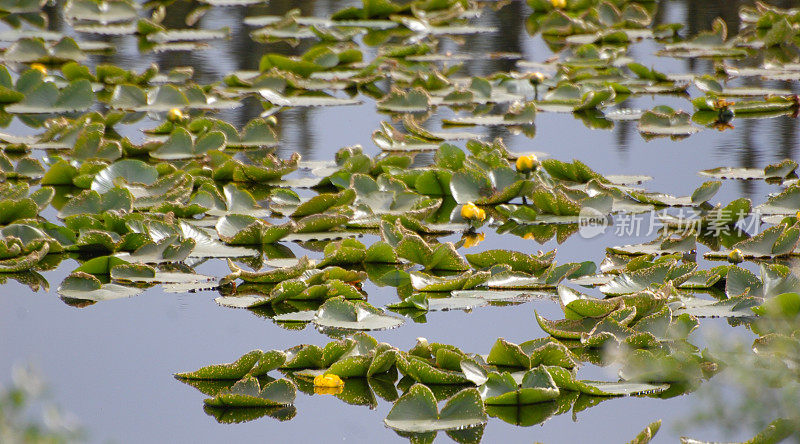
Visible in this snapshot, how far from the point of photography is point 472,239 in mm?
2406

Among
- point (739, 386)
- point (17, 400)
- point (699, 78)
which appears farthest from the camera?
point (699, 78)

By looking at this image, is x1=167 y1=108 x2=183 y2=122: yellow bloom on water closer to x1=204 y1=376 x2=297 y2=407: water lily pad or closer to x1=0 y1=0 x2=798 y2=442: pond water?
x1=0 y1=0 x2=798 y2=442: pond water

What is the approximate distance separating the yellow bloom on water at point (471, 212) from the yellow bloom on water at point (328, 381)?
2.87 feet

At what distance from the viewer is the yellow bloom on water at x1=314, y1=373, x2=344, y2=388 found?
162 centimetres

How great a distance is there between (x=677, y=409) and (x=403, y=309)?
61 centimetres

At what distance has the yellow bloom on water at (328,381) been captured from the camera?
63.9 inches

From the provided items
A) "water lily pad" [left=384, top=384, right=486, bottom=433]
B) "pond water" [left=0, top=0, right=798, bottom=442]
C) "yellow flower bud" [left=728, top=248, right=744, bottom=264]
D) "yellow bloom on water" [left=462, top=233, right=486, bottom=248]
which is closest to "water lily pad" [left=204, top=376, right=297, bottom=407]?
"pond water" [left=0, top=0, right=798, bottom=442]

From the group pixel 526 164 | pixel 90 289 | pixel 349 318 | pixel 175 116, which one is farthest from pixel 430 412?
pixel 175 116

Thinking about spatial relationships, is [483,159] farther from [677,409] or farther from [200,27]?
[200,27]

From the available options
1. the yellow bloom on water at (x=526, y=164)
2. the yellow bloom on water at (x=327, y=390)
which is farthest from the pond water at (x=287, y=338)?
the yellow bloom on water at (x=526, y=164)

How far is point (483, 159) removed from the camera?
281 cm

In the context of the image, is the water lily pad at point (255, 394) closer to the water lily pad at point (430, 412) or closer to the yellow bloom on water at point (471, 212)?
the water lily pad at point (430, 412)

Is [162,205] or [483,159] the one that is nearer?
[162,205]

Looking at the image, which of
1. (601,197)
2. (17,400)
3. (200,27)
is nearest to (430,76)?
(601,197)
